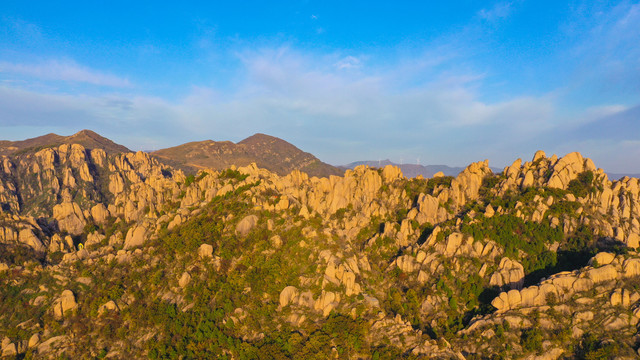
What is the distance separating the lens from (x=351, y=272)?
71.4m

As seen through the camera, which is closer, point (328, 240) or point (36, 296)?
point (36, 296)

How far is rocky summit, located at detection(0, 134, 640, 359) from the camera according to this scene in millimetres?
57562

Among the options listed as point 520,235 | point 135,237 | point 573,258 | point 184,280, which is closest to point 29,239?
point 135,237

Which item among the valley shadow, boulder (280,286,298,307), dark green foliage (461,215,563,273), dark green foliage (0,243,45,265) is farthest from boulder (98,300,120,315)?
the valley shadow

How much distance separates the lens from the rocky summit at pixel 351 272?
5756cm

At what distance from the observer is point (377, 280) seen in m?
76.3

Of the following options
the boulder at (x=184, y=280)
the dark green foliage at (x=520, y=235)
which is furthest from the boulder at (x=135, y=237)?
the dark green foliage at (x=520, y=235)

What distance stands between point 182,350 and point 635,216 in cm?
10910

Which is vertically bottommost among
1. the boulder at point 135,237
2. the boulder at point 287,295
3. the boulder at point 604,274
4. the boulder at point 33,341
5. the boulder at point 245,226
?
the boulder at point 33,341

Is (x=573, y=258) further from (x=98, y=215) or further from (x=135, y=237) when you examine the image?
(x=98, y=215)

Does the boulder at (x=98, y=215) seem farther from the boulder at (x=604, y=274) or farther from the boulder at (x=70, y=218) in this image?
the boulder at (x=604, y=274)

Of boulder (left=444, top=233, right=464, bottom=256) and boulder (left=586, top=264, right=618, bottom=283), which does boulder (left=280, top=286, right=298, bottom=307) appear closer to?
boulder (left=444, top=233, right=464, bottom=256)

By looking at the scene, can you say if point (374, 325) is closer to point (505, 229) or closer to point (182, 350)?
point (182, 350)

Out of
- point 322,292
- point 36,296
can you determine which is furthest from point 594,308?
point 36,296
